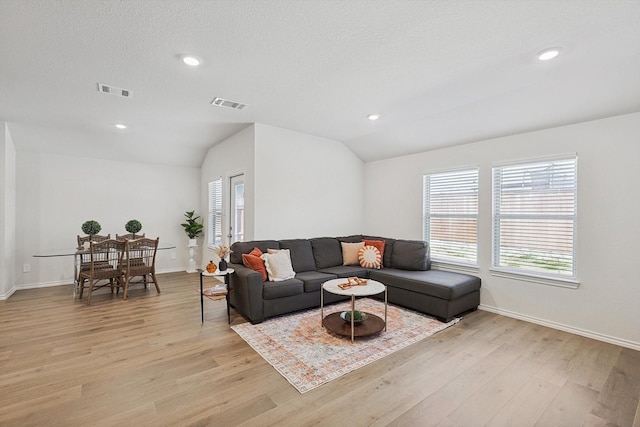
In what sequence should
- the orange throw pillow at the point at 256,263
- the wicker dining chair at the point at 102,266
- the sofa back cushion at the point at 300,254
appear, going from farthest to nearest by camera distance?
the sofa back cushion at the point at 300,254
the wicker dining chair at the point at 102,266
the orange throw pillow at the point at 256,263

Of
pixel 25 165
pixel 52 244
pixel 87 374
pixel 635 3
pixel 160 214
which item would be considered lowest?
pixel 87 374

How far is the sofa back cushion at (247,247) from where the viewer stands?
13.4 ft

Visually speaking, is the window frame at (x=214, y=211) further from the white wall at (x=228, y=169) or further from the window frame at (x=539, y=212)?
the window frame at (x=539, y=212)

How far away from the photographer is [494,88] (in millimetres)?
3055

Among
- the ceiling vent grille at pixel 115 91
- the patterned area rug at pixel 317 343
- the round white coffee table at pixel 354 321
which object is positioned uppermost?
the ceiling vent grille at pixel 115 91

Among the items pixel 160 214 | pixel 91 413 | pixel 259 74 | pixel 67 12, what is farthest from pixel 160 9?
pixel 160 214

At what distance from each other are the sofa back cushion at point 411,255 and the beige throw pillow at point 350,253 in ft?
1.90

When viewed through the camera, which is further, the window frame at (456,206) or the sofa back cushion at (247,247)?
the window frame at (456,206)

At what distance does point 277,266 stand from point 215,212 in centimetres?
277

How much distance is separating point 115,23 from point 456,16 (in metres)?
2.36

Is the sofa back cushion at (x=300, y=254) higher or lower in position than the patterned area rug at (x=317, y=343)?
higher

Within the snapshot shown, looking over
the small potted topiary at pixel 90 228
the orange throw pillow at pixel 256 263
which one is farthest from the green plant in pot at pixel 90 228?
the orange throw pillow at pixel 256 263

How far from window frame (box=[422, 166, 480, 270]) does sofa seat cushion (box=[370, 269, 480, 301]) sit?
29 cm

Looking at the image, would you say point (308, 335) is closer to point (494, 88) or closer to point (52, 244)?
point (494, 88)
